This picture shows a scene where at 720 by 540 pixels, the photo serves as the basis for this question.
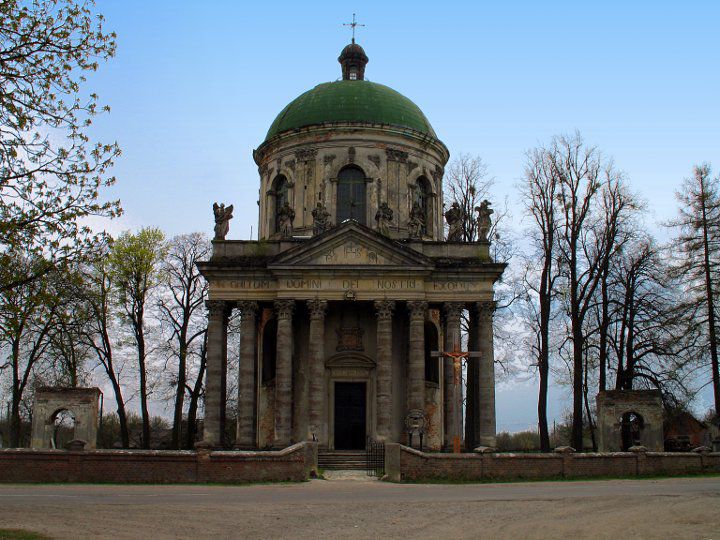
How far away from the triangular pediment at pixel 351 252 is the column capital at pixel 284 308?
1454mm

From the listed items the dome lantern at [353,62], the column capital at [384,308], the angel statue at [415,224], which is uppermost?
the dome lantern at [353,62]

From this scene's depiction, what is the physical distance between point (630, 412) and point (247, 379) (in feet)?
51.4

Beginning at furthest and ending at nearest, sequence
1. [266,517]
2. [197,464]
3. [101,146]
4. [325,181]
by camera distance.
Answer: [325,181]
[197,464]
[266,517]
[101,146]

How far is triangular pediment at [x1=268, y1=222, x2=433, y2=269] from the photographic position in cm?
3394

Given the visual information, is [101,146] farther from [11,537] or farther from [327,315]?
[327,315]

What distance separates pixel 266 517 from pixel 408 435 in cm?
1653

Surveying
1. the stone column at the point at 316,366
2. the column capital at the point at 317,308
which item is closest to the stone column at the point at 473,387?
the stone column at the point at 316,366

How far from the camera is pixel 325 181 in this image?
39.3 meters

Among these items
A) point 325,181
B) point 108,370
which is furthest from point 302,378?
point 108,370

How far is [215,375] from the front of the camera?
111 ft

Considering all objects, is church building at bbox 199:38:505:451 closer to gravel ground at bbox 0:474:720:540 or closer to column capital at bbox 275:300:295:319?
column capital at bbox 275:300:295:319

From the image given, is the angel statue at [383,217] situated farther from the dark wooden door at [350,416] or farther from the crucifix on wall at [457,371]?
the dark wooden door at [350,416]

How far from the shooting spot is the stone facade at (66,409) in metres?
36.1

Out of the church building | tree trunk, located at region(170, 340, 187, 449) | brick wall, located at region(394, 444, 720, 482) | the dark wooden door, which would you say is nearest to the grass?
brick wall, located at region(394, 444, 720, 482)
